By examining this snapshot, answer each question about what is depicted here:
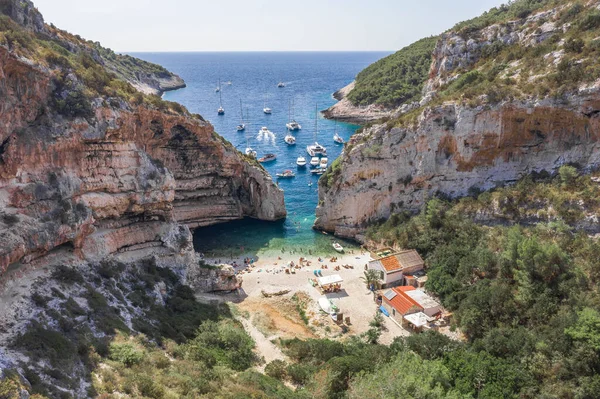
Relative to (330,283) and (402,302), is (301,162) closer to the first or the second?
(330,283)

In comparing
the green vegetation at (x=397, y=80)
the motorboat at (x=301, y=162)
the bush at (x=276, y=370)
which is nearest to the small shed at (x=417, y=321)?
the bush at (x=276, y=370)

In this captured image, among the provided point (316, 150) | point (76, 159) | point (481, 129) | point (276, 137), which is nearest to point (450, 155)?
point (481, 129)

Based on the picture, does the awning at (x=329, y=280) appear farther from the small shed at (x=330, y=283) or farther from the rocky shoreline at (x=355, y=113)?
the rocky shoreline at (x=355, y=113)

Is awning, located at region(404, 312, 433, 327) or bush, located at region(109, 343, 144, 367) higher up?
bush, located at region(109, 343, 144, 367)

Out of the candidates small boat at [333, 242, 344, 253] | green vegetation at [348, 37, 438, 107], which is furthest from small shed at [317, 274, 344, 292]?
green vegetation at [348, 37, 438, 107]

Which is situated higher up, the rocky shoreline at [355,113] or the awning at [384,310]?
the rocky shoreline at [355,113]

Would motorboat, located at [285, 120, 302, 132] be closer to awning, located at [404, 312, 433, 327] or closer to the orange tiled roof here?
the orange tiled roof

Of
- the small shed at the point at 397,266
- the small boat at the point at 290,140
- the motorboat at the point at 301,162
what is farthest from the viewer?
the small boat at the point at 290,140
